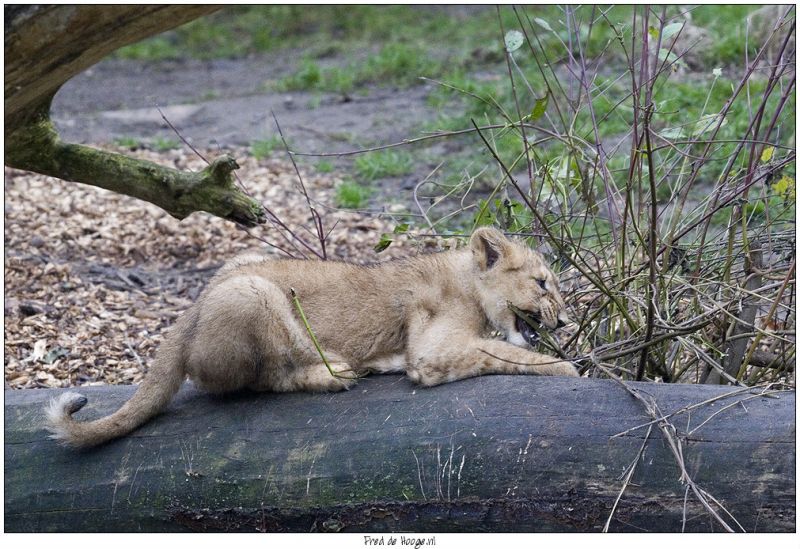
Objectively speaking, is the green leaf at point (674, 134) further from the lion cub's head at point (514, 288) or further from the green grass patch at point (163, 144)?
the green grass patch at point (163, 144)

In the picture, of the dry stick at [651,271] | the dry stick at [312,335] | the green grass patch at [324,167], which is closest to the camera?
the dry stick at [651,271]

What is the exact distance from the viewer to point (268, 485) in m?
4.56

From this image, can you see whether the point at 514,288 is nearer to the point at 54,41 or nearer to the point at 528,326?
the point at 528,326

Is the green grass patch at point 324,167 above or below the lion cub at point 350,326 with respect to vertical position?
below

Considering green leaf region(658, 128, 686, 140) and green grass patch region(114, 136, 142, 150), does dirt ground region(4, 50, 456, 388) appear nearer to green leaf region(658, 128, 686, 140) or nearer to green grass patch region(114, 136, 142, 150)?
green grass patch region(114, 136, 142, 150)

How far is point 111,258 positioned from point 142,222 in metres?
0.81

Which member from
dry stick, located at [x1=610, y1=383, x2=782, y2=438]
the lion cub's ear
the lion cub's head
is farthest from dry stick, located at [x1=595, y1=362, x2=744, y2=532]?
the lion cub's ear

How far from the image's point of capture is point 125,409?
15.9 feet

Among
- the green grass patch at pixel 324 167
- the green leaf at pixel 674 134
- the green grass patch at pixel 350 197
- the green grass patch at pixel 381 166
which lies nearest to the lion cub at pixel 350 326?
the green leaf at pixel 674 134

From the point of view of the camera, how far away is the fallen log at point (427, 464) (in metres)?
4.23

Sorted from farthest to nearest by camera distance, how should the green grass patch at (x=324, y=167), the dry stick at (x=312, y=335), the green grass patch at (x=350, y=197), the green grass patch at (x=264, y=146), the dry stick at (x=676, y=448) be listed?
the green grass patch at (x=264, y=146), the green grass patch at (x=324, y=167), the green grass patch at (x=350, y=197), the dry stick at (x=312, y=335), the dry stick at (x=676, y=448)

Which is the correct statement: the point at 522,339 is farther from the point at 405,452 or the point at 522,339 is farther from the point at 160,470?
the point at 160,470

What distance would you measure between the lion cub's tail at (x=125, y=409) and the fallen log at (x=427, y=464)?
80mm

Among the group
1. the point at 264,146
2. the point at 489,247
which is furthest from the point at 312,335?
the point at 264,146
